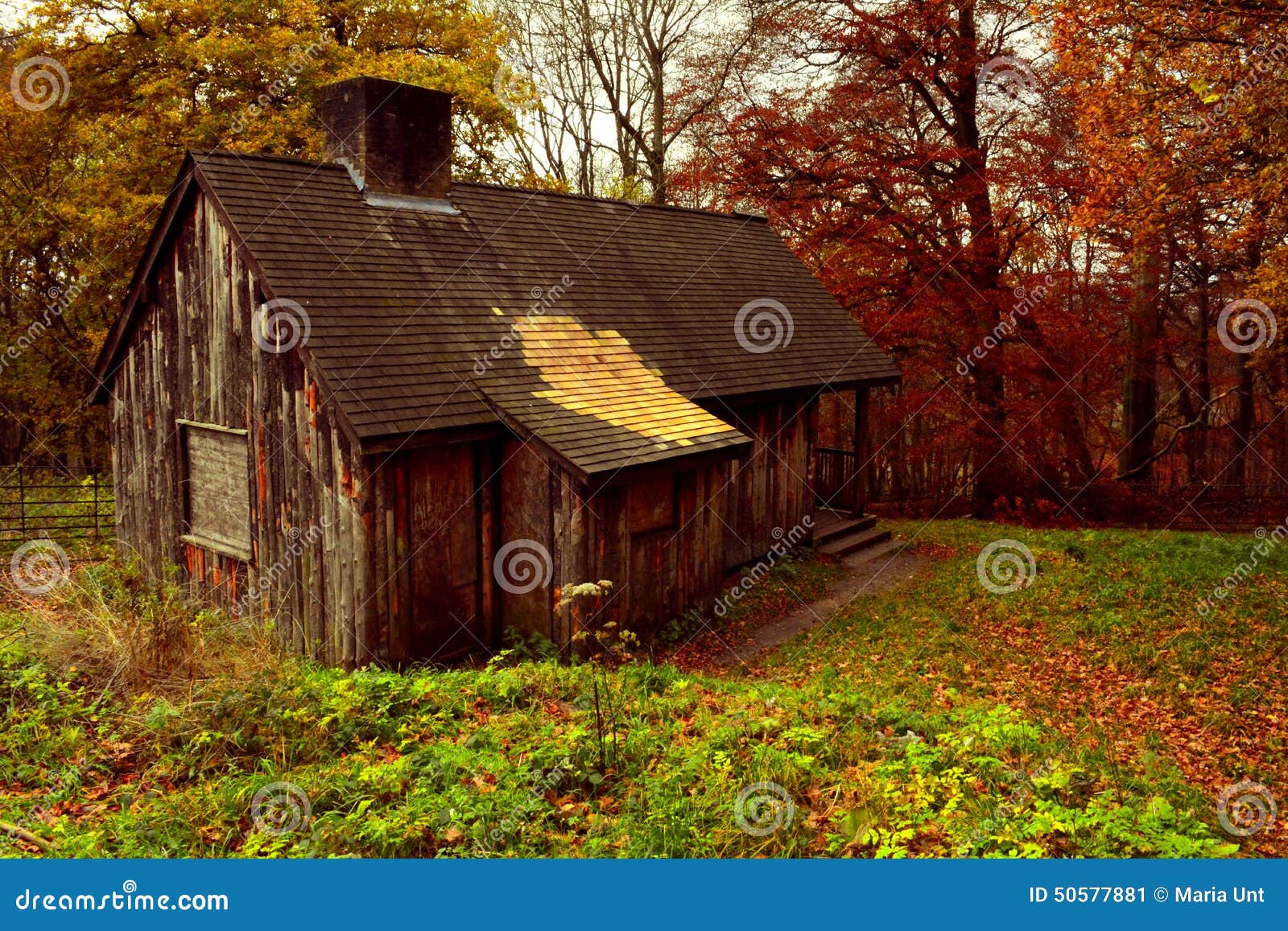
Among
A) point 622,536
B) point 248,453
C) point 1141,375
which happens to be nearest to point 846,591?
point 622,536

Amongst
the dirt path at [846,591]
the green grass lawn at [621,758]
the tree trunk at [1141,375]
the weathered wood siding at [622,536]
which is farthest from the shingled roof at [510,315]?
the tree trunk at [1141,375]

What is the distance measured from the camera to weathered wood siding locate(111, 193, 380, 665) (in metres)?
9.87

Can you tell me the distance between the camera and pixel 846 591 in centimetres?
1435

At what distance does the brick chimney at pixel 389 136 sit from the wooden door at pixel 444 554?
395 cm

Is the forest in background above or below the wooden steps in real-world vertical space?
above

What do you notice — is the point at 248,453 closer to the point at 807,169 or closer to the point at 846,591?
the point at 846,591

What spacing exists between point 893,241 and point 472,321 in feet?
37.6

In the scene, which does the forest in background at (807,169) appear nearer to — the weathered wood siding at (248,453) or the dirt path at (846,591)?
the dirt path at (846,591)

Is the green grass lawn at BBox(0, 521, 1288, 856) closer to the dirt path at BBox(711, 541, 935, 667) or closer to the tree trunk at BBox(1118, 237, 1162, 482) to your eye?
the dirt path at BBox(711, 541, 935, 667)

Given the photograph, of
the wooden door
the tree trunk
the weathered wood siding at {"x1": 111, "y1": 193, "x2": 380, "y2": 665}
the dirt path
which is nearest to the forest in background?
the tree trunk

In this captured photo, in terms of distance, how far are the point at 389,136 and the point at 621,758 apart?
9.03m

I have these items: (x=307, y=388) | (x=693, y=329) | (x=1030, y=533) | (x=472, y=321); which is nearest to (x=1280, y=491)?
(x=1030, y=533)

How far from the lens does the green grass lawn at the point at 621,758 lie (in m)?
5.41

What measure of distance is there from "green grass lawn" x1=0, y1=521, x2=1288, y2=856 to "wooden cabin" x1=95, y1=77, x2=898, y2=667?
1418 mm
